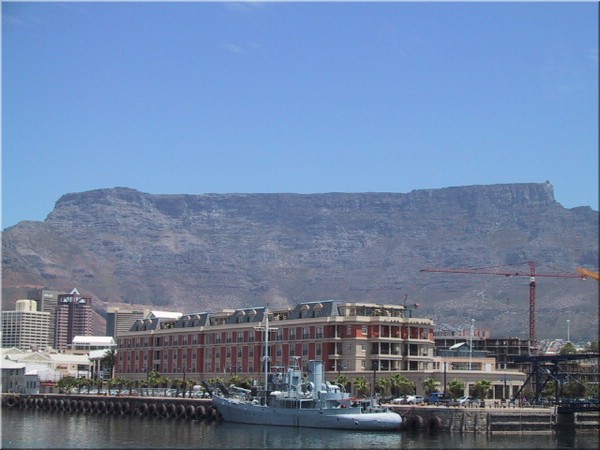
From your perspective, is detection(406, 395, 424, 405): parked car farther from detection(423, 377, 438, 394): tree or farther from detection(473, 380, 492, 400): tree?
detection(473, 380, 492, 400): tree

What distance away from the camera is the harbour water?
93.8 m

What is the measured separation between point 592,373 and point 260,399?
9319 centimetres

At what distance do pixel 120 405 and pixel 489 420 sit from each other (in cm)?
5965

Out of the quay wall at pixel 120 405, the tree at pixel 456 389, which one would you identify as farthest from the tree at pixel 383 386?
the quay wall at pixel 120 405

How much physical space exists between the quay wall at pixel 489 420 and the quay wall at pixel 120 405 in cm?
2602

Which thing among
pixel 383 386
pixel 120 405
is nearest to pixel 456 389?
pixel 383 386

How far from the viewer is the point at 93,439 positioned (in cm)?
10112

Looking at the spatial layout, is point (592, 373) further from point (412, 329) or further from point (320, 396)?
point (320, 396)

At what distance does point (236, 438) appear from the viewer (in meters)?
102

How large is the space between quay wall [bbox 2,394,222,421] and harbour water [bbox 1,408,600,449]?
845 cm

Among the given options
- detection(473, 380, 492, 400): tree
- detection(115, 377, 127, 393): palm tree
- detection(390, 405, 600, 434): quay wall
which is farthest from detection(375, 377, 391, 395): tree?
detection(115, 377, 127, 393): palm tree

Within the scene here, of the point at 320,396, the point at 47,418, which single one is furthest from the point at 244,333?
the point at 320,396

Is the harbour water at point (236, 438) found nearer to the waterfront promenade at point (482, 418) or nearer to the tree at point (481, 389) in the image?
the waterfront promenade at point (482, 418)

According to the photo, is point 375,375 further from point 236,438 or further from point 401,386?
point 236,438
